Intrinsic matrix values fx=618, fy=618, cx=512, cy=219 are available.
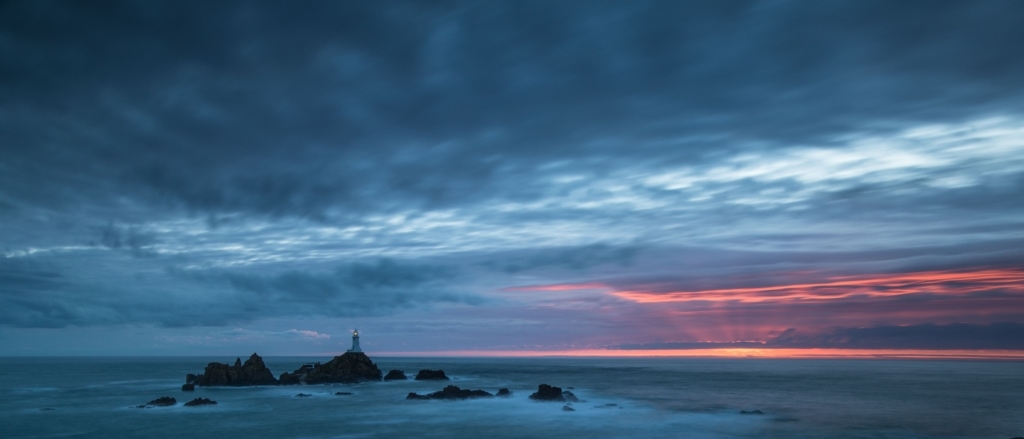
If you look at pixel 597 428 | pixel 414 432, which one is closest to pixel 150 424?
pixel 414 432

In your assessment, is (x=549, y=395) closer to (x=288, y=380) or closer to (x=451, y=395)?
(x=451, y=395)

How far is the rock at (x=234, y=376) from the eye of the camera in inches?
3118

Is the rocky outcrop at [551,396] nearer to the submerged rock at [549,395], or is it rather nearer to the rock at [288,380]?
the submerged rock at [549,395]

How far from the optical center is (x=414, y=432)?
42250 millimetres

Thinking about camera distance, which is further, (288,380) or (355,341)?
(355,341)

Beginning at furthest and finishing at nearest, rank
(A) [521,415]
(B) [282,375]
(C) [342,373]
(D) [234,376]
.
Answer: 1. (C) [342,373]
2. (B) [282,375]
3. (D) [234,376]
4. (A) [521,415]

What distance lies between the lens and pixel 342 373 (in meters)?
87.1

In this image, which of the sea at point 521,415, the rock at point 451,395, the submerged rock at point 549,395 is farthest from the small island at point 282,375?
the submerged rock at point 549,395

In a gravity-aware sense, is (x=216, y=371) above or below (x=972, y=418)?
above

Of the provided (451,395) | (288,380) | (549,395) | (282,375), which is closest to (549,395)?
(549,395)

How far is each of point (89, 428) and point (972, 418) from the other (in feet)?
220

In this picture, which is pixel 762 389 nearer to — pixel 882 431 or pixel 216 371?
pixel 882 431

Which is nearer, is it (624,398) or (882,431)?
(882,431)

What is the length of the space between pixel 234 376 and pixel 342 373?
14039mm
